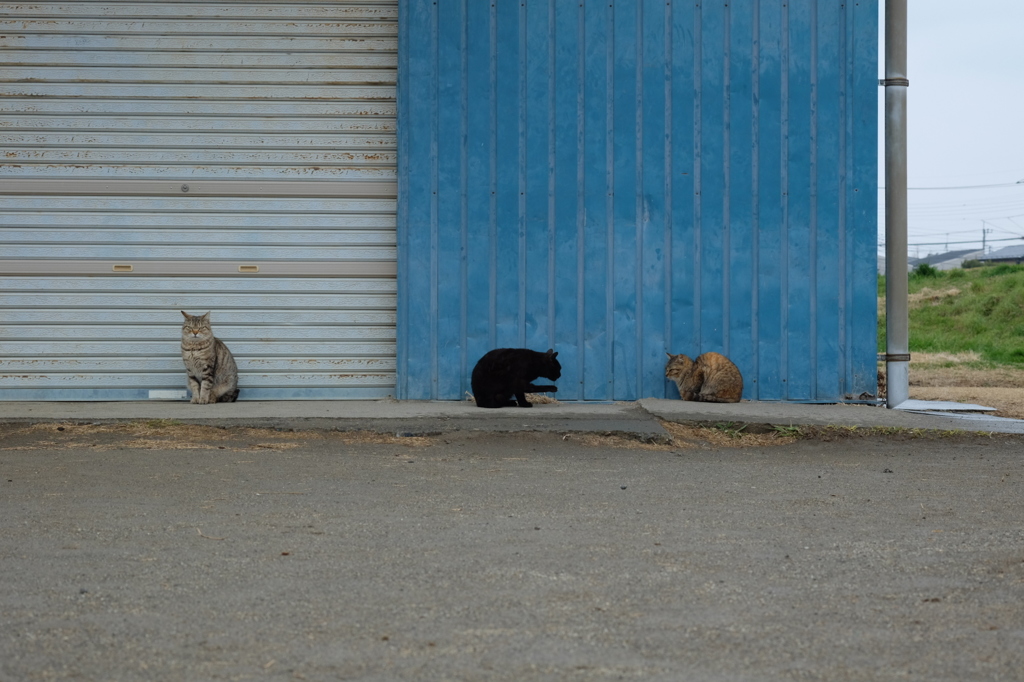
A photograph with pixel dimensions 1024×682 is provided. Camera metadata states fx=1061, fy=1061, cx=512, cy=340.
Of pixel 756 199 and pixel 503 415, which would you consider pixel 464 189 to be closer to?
pixel 503 415

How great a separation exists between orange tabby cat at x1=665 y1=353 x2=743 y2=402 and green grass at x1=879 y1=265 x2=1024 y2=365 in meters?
8.71

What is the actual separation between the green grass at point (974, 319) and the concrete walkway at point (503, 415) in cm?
875

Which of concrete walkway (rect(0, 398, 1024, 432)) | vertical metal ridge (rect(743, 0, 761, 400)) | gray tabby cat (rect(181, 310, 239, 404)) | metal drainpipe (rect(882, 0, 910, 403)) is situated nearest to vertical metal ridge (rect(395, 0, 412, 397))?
concrete walkway (rect(0, 398, 1024, 432))

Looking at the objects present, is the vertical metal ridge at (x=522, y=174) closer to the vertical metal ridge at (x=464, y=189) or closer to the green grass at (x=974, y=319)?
the vertical metal ridge at (x=464, y=189)

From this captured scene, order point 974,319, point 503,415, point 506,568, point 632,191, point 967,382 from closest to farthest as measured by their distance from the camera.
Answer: point 506,568 → point 503,415 → point 632,191 → point 967,382 → point 974,319

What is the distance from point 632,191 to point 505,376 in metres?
1.99

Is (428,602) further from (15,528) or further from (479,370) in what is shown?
(479,370)

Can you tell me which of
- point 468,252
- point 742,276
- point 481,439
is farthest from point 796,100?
point 481,439

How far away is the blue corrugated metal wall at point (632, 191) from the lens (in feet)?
29.1

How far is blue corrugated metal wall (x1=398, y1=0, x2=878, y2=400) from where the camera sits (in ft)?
29.1

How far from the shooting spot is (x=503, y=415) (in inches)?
302

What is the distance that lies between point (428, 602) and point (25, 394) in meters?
7.06

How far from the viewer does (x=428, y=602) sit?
306 centimetres

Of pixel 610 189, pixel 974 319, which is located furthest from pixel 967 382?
pixel 974 319
